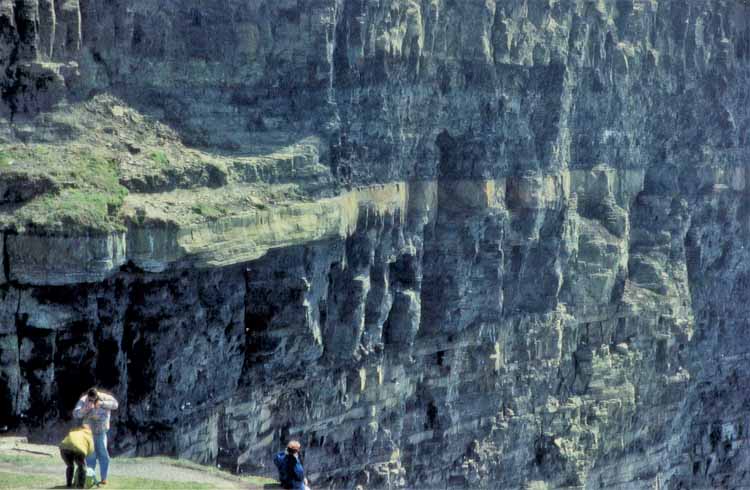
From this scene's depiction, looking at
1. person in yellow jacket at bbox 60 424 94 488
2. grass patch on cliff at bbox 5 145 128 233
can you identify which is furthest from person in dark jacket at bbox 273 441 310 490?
grass patch on cliff at bbox 5 145 128 233

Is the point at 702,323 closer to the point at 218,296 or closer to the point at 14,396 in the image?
the point at 218,296

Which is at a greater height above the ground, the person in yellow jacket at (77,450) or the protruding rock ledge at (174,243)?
the protruding rock ledge at (174,243)

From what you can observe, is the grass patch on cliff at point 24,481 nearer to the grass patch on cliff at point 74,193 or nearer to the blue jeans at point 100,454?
the blue jeans at point 100,454

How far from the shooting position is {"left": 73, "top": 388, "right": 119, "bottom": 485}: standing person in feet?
89.1

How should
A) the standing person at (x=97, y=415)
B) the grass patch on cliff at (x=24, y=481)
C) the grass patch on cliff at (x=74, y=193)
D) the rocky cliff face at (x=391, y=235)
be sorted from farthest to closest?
the rocky cliff face at (x=391, y=235) → the grass patch on cliff at (x=74, y=193) → the grass patch on cliff at (x=24, y=481) → the standing person at (x=97, y=415)

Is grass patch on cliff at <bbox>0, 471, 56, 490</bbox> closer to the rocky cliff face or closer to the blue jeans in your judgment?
the blue jeans

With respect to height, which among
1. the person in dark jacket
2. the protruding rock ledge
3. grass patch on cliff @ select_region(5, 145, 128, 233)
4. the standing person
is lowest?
the person in dark jacket

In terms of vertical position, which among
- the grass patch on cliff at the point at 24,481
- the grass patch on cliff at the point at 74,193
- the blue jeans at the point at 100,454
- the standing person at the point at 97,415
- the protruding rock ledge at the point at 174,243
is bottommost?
the grass patch on cliff at the point at 24,481

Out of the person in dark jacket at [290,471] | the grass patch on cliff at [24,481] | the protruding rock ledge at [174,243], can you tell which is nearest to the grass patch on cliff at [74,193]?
the protruding rock ledge at [174,243]

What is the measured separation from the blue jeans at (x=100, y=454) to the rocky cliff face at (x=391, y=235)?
168 inches

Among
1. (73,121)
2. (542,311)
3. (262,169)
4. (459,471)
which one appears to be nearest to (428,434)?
(459,471)

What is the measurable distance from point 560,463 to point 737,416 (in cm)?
1283

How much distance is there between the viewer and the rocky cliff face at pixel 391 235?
3244 centimetres

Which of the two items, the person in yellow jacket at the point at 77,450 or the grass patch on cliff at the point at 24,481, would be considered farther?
the grass patch on cliff at the point at 24,481
